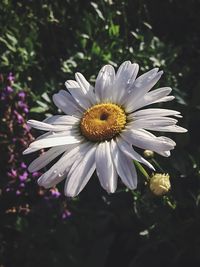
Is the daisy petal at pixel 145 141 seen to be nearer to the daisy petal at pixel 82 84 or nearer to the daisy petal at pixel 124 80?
the daisy petal at pixel 124 80

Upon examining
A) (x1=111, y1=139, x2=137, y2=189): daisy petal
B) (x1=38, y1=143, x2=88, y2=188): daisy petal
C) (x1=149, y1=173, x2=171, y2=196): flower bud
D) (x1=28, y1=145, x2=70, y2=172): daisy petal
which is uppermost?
(x1=28, y1=145, x2=70, y2=172): daisy petal

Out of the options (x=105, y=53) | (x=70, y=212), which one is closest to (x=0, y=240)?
(x=70, y=212)

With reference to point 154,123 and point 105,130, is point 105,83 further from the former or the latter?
point 154,123

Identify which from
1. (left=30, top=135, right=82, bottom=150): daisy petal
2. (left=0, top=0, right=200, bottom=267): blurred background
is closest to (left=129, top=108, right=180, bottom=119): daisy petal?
(left=30, top=135, right=82, bottom=150): daisy petal

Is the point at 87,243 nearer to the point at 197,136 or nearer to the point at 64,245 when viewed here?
the point at 64,245

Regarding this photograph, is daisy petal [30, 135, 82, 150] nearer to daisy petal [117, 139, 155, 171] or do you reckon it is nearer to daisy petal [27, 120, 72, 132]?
daisy petal [27, 120, 72, 132]

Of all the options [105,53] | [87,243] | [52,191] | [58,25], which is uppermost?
[58,25]
